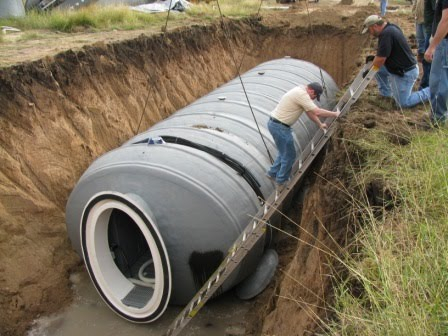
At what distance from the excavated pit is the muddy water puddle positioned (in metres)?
0.22

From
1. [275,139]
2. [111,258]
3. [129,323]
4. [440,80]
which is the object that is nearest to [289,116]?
[275,139]

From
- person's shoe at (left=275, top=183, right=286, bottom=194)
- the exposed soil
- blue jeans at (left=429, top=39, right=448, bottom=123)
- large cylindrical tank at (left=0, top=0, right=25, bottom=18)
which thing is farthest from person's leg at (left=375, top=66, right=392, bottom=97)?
large cylindrical tank at (left=0, top=0, right=25, bottom=18)

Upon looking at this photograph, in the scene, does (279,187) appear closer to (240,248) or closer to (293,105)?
(293,105)

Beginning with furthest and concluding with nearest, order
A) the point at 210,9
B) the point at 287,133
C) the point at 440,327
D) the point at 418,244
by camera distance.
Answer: the point at 210,9
the point at 287,133
the point at 418,244
the point at 440,327

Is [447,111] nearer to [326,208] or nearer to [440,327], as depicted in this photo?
[326,208]

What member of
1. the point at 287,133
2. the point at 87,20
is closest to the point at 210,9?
the point at 87,20

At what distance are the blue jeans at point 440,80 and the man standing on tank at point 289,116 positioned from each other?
1184 millimetres

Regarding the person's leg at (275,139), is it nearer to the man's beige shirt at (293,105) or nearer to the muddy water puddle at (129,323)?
the man's beige shirt at (293,105)

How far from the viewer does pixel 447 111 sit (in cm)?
519

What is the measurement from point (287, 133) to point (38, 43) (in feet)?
24.0

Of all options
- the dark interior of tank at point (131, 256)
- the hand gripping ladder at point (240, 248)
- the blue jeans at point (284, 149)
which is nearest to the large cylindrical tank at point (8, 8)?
the dark interior of tank at point (131, 256)

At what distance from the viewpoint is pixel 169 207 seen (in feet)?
17.8

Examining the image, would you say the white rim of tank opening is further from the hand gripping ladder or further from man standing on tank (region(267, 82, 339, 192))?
man standing on tank (region(267, 82, 339, 192))

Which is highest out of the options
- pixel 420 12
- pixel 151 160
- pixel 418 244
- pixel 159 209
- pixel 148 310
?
pixel 420 12
